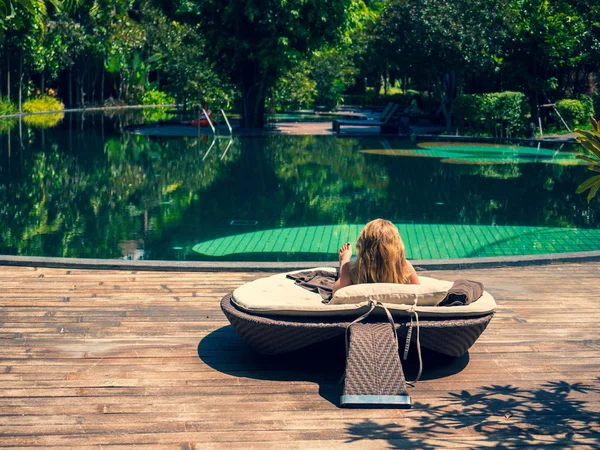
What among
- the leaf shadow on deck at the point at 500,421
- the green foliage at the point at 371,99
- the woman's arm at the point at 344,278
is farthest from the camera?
the green foliage at the point at 371,99

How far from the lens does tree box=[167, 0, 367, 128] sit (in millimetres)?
28734

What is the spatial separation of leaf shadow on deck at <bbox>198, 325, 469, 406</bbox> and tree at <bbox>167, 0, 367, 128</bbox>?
2403 centimetres

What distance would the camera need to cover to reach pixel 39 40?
129ft

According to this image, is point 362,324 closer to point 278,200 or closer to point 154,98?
point 278,200

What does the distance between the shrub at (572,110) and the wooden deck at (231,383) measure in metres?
22.9

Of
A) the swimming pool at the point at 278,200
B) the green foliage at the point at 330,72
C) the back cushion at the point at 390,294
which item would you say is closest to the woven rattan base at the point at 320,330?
the back cushion at the point at 390,294

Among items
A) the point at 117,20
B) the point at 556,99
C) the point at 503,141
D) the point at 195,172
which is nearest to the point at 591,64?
the point at 556,99

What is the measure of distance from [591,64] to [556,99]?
176 cm

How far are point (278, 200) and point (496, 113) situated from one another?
15029mm

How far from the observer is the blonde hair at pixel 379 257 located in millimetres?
5090

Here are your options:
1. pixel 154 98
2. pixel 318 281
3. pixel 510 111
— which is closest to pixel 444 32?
pixel 510 111

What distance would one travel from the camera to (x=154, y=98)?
5625 centimetres

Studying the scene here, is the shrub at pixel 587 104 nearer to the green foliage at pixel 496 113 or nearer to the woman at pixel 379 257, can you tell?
the green foliage at pixel 496 113

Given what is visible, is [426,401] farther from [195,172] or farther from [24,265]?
[195,172]
